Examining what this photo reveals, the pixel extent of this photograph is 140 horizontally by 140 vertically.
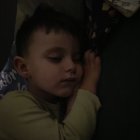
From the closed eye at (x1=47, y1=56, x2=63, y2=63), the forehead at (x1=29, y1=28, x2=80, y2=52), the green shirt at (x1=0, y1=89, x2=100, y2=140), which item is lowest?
the green shirt at (x1=0, y1=89, x2=100, y2=140)

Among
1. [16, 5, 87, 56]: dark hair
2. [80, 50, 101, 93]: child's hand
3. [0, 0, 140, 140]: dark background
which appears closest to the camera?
[0, 0, 140, 140]: dark background

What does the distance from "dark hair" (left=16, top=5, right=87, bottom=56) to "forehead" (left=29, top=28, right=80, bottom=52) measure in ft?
0.04

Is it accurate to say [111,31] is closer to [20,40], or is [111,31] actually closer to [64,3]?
[64,3]

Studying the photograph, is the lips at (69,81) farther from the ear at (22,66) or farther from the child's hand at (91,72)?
the ear at (22,66)

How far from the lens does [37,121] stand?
0.91 meters

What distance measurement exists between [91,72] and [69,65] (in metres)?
0.07

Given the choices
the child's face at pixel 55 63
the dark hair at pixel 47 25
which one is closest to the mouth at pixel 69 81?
the child's face at pixel 55 63

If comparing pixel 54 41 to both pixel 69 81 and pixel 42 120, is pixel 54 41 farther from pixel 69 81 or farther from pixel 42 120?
pixel 42 120

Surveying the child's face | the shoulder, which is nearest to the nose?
the child's face

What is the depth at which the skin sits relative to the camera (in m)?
0.97

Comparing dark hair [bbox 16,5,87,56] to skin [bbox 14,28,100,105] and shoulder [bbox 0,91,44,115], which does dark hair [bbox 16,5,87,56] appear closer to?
skin [bbox 14,28,100,105]

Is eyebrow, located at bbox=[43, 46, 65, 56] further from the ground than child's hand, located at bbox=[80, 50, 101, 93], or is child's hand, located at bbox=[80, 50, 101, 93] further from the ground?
eyebrow, located at bbox=[43, 46, 65, 56]

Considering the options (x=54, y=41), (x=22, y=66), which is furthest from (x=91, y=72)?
(x=22, y=66)

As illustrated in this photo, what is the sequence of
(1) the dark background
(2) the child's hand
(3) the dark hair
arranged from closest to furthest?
(1) the dark background < (2) the child's hand < (3) the dark hair
